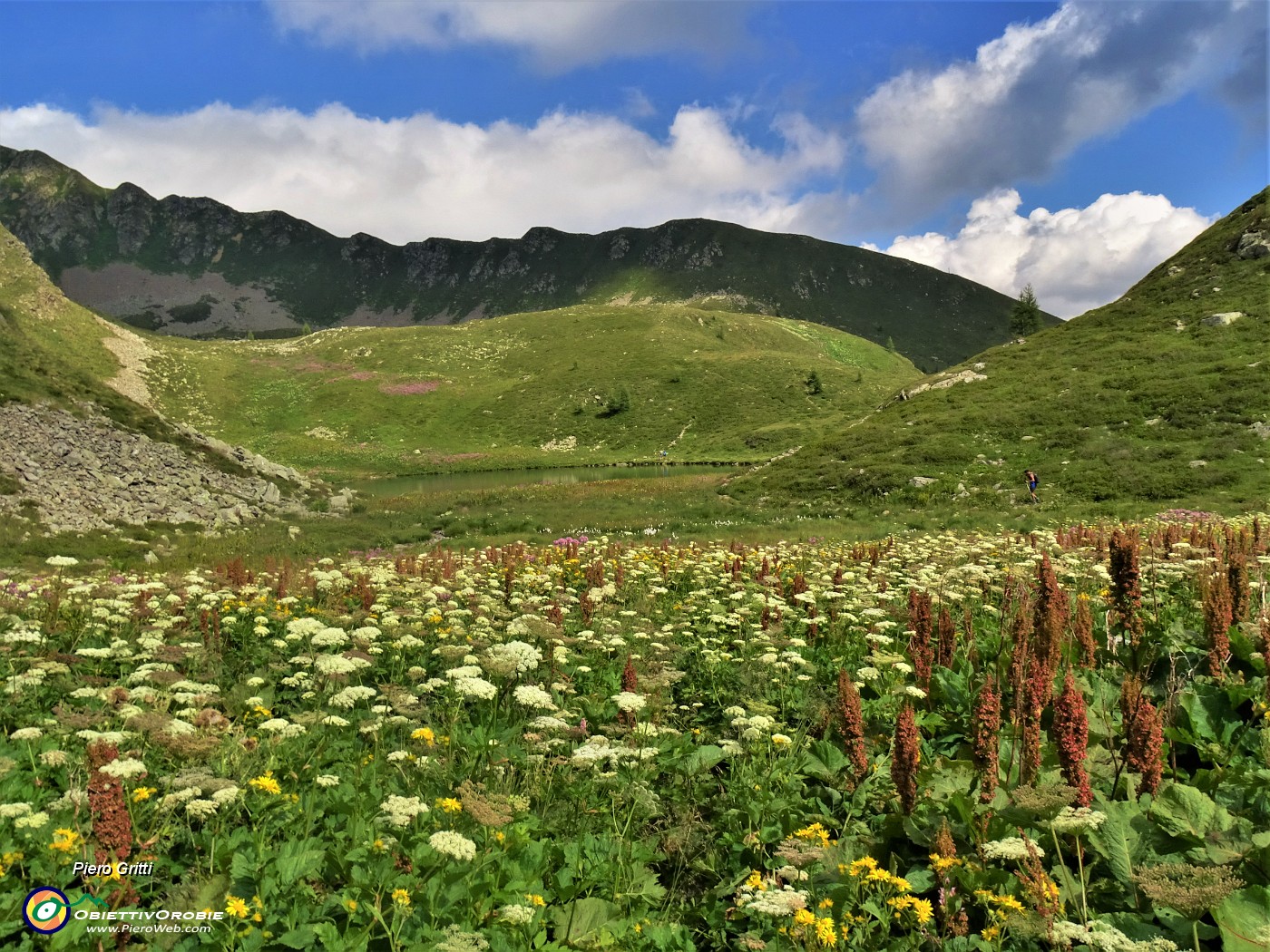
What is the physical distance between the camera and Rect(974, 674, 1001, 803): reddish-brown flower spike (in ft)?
15.0

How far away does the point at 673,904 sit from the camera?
5113 mm

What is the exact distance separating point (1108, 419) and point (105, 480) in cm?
5264

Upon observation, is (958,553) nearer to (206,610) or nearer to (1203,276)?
(206,610)

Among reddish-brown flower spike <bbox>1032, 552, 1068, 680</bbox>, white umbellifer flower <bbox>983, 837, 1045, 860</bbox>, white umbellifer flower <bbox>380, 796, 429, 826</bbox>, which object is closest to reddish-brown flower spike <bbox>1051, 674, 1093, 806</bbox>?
white umbellifer flower <bbox>983, 837, 1045, 860</bbox>

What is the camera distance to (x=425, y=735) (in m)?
6.04

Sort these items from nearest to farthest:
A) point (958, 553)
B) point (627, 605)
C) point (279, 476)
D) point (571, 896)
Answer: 1. point (571, 896)
2. point (627, 605)
3. point (958, 553)
4. point (279, 476)

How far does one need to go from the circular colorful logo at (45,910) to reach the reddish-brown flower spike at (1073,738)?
20.1ft

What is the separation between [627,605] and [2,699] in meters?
8.61

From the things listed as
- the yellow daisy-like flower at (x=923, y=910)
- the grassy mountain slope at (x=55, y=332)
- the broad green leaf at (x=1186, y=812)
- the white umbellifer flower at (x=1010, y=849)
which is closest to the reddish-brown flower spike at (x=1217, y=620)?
the broad green leaf at (x=1186, y=812)

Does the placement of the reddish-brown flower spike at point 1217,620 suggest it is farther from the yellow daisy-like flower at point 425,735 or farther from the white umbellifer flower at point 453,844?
the yellow daisy-like flower at point 425,735

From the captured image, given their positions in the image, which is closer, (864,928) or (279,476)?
(864,928)

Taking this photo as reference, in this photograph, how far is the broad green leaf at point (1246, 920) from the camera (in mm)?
3051

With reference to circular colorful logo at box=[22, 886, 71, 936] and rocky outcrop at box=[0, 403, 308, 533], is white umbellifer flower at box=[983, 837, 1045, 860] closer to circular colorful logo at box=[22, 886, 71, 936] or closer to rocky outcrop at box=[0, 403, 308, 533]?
circular colorful logo at box=[22, 886, 71, 936]

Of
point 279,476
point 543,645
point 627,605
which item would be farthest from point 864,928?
point 279,476
